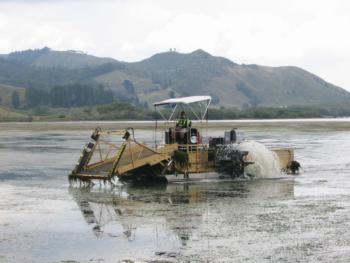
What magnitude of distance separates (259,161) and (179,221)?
12.4m

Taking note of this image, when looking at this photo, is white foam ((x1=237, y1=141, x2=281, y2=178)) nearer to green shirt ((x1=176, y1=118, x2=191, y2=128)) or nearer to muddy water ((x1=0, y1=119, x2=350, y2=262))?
muddy water ((x1=0, y1=119, x2=350, y2=262))

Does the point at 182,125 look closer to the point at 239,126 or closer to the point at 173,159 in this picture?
the point at 173,159

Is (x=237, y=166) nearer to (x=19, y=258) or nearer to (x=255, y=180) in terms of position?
(x=255, y=180)

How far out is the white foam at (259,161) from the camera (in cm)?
2978

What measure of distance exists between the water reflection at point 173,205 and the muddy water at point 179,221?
0.03 m

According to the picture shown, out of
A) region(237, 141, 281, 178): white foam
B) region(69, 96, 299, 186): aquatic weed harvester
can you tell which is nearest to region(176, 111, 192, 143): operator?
region(69, 96, 299, 186): aquatic weed harvester

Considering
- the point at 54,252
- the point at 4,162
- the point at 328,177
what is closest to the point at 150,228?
the point at 54,252

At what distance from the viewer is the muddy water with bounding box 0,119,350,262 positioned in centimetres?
1430

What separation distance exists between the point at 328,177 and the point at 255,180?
3.79 m

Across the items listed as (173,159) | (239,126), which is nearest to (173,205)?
(173,159)

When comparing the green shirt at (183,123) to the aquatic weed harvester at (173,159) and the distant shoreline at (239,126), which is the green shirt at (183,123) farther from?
the distant shoreline at (239,126)

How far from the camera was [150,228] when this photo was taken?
17078 mm

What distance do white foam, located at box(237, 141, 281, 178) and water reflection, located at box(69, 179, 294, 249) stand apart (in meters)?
0.99

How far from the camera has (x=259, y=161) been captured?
29.9 m
